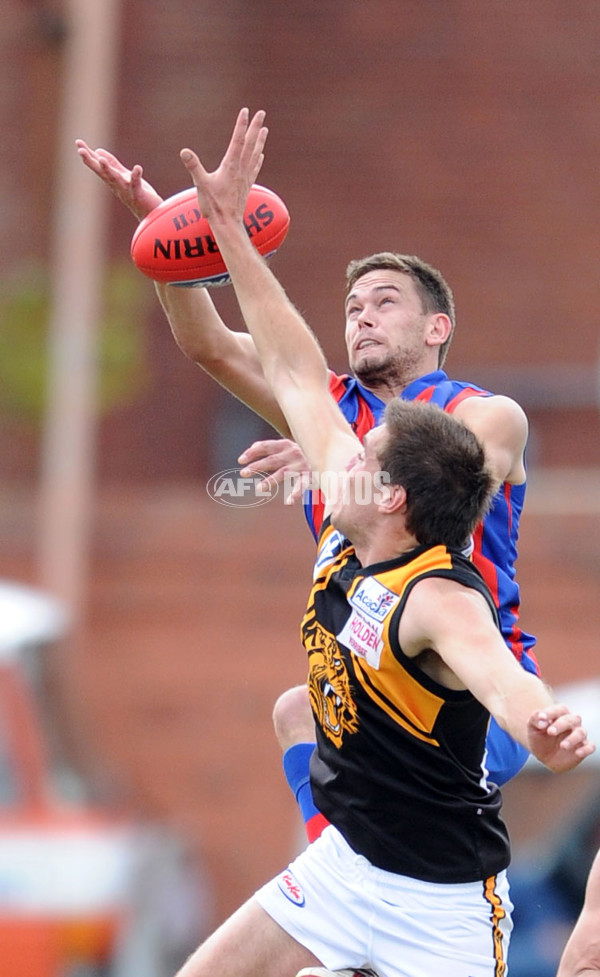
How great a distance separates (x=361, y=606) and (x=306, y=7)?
13.3 meters

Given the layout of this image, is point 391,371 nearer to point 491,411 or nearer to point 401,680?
point 491,411

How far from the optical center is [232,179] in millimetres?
4617

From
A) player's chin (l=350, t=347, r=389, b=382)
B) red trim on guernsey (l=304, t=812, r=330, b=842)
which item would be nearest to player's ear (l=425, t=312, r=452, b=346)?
player's chin (l=350, t=347, r=389, b=382)

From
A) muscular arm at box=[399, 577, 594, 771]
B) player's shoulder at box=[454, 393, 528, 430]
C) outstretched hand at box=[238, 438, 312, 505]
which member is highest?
player's shoulder at box=[454, 393, 528, 430]

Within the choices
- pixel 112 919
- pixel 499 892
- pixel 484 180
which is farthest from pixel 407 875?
pixel 484 180

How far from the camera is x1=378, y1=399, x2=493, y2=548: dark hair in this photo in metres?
4.03

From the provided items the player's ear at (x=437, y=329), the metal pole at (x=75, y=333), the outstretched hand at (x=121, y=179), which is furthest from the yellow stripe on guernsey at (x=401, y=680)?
the metal pole at (x=75, y=333)

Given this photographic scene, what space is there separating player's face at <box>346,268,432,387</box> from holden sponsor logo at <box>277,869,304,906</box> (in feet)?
4.98

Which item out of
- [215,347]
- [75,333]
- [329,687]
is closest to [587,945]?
[329,687]

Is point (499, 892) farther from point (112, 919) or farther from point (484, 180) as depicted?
point (484, 180)

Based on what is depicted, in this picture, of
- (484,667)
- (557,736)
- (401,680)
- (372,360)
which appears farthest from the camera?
(372,360)

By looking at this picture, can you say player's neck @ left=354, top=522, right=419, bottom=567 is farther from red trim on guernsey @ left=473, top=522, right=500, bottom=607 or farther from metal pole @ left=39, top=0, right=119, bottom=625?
metal pole @ left=39, top=0, right=119, bottom=625

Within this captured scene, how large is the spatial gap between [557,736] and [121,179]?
99.1 inches

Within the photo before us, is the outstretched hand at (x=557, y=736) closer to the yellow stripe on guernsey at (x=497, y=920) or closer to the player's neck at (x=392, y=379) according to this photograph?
the yellow stripe on guernsey at (x=497, y=920)
